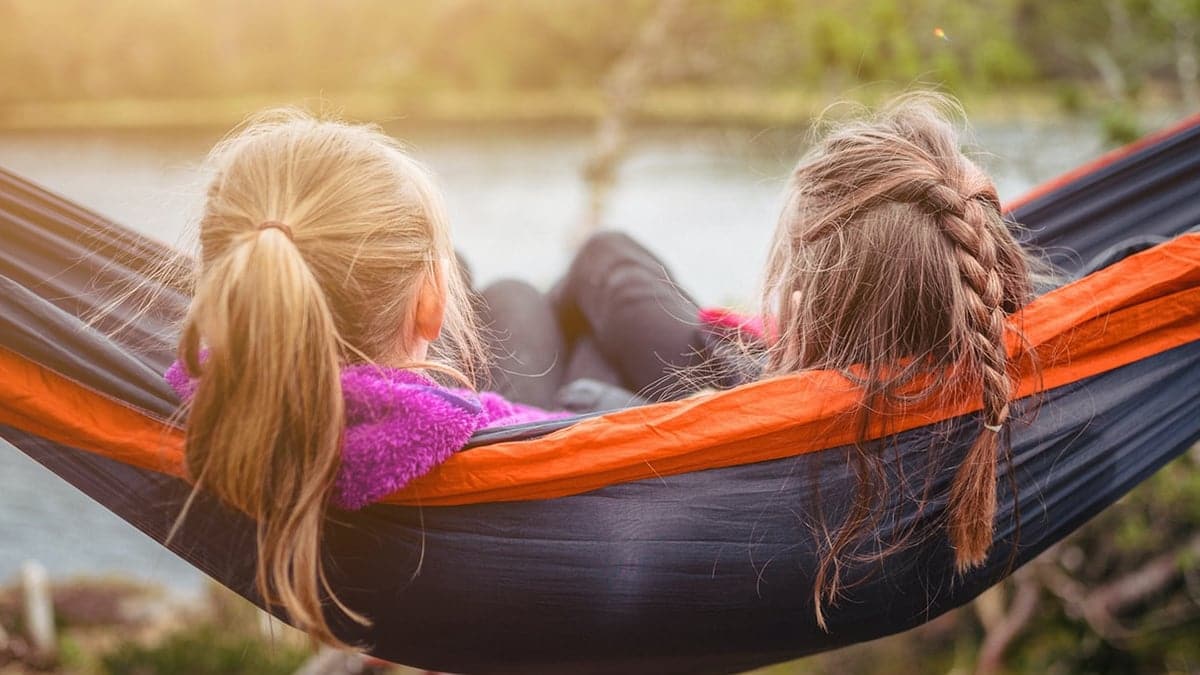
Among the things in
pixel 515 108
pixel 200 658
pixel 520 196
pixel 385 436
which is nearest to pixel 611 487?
pixel 385 436

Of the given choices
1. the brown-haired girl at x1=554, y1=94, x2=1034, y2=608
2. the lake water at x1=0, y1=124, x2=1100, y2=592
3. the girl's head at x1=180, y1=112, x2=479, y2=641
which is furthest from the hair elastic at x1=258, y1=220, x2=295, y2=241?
the lake water at x1=0, y1=124, x2=1100, y2=592

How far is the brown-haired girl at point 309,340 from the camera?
84cm

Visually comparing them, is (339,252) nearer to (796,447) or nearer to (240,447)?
(240,447)

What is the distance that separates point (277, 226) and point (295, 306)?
3.2 inches

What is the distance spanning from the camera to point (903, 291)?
3.26 feet

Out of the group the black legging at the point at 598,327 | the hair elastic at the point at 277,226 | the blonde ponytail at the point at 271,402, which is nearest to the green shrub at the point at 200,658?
the black legging at the point at 598,327

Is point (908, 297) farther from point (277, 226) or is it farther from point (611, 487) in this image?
point (277, 226)

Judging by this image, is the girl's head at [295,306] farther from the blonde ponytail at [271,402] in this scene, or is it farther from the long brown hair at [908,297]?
the long brown hair at [908,297]

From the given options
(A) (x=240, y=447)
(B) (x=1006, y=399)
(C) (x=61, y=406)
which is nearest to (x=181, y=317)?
(C) (x=61, y=406)

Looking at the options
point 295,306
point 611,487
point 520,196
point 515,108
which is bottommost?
point 611,487

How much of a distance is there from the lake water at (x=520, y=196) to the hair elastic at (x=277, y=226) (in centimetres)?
219

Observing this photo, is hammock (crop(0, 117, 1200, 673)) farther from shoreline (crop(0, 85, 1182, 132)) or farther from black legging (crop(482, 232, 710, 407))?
shoreline (crop(0, 85, 1182, 132))

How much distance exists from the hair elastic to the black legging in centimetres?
55

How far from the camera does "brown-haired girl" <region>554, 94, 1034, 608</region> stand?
978 millimetres
